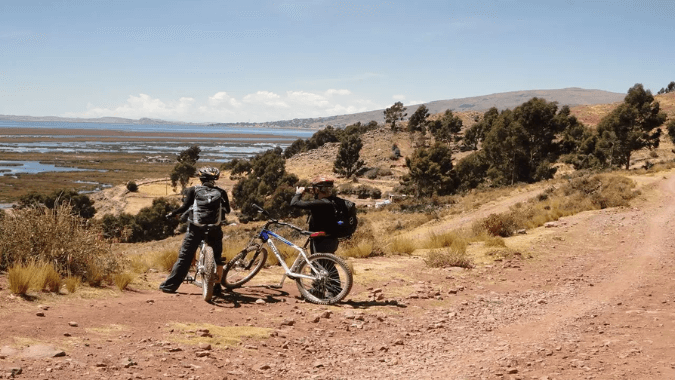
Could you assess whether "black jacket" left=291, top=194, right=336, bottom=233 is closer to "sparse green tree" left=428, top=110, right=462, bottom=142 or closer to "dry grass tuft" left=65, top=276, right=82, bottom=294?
"dry grass tuft" left=65, top=276, right=82, bottom=294

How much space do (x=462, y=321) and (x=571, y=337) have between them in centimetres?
163

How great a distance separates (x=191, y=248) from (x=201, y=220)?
1.86 ft

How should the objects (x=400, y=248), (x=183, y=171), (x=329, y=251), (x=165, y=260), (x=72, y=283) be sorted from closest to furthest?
(x=72, y=283)
(x=329, y=251)
(x=165, y=260)
(x=400, y=248)
(x=183, y=171)

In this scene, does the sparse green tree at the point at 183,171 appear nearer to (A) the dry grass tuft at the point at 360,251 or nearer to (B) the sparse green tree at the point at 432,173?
(B) the sparse green tree at the point at 432,173

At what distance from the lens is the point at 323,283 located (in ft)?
26.6

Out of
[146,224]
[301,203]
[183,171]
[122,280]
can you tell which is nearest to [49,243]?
[122,280]

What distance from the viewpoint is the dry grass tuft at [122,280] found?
8.10m

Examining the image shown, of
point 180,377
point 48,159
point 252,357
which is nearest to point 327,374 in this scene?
point 252,357

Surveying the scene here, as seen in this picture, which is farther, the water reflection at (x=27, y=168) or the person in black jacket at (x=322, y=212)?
the water reflection at (x=27, y=168)

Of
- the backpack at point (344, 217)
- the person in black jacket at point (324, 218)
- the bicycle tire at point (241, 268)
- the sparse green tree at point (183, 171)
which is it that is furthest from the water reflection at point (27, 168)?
the backpack at point (344, 217)

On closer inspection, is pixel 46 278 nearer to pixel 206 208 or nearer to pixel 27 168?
pixel 206 208

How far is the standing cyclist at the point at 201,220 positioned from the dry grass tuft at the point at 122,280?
1.98 feet

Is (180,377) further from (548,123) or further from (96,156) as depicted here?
(96,156)

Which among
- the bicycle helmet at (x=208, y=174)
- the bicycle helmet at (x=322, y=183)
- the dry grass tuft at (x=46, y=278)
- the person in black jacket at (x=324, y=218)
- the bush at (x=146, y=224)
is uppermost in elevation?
the bicycle helmet at (x=208, y=174)
